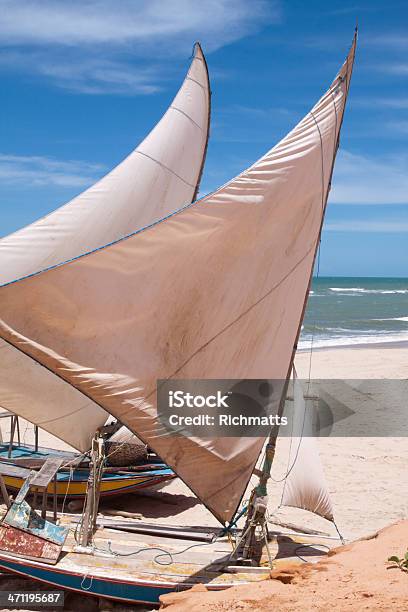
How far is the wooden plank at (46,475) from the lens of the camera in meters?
8.76

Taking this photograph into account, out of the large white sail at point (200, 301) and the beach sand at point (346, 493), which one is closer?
the large white sail at point (200, 301)

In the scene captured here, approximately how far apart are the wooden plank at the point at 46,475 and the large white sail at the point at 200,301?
75.0 inches

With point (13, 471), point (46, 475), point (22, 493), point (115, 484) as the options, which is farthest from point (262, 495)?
point (13, 471)

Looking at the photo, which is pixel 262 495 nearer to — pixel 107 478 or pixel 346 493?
pixel 107 478

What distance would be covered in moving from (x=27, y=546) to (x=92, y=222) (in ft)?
20.7

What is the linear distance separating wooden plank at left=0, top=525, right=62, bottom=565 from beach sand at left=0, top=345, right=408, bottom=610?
136 inches

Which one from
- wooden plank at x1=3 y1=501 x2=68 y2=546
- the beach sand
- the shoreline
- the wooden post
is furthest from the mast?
the shoreline

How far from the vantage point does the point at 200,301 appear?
7.90 metres

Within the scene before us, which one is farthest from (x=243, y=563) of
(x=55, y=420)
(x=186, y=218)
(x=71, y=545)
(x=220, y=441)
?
(x=55, y=420)

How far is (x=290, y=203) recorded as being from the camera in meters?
8.19

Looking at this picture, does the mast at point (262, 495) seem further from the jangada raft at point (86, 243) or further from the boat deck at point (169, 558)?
the jangada raft at point (86, 243)

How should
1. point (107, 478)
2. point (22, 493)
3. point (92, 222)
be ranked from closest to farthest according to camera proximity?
1. point (22, 493)
2. point (107, 478)
3. point (92, 222)

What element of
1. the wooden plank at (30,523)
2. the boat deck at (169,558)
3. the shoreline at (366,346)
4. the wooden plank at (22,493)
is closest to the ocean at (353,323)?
the shoreline at (366,346)

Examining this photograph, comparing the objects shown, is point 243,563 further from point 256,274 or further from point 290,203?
point 290,203
